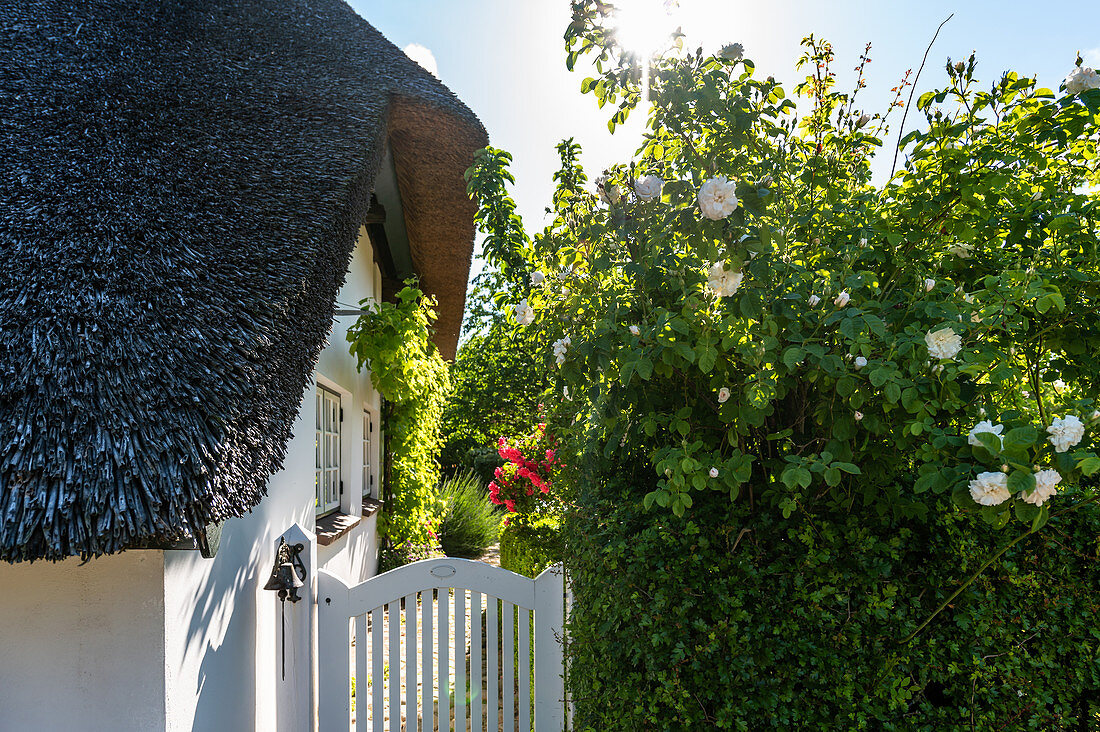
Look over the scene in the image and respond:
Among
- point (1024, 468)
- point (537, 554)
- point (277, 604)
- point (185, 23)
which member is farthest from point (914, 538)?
point (185, 23)

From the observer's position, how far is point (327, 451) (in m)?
5.35

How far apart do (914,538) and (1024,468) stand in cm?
76

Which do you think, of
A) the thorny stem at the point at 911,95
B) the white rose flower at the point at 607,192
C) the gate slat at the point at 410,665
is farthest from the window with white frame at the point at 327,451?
the thorny stem at the point at 911,95

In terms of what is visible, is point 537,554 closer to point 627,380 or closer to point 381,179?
point 381,179

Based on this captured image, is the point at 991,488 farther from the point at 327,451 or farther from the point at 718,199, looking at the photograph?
the point at 327,451

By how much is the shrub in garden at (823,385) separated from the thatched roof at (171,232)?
1106mm

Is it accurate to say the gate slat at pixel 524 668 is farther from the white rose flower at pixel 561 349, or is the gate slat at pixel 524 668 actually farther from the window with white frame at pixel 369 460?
the window with white frame at pixel 369 460

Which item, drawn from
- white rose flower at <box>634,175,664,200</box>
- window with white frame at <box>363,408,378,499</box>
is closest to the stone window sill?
window with white frame at <box>363,408,378,499</box>

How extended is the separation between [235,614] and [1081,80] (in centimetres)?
354

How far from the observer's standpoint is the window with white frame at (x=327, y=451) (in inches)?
198

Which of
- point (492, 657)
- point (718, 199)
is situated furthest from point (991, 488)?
point (492, 657)

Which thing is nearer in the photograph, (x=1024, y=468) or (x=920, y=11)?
(x=1024, y=468)

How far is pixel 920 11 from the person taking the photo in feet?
9.95

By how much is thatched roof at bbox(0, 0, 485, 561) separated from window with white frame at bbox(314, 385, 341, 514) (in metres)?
1.98
